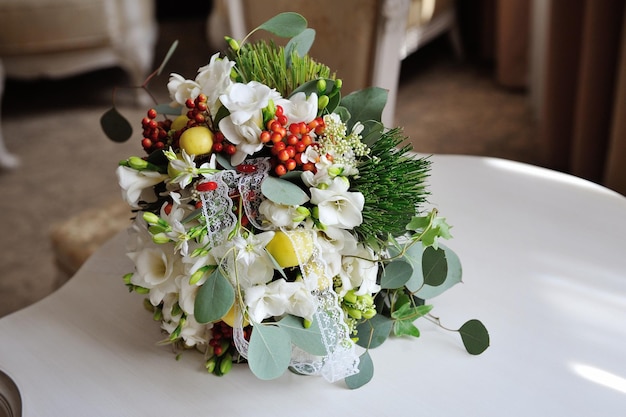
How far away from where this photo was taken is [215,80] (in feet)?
2.40

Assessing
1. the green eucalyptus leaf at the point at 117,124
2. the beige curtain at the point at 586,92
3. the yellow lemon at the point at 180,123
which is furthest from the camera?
the beige curtain at the point at 586,92

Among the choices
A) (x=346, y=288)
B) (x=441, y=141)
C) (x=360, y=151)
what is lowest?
(x=441, y=141)

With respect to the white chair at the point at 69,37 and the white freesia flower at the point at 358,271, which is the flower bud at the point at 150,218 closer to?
the white freesia flower at the point at 358,271

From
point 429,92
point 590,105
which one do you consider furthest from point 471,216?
point 429,92

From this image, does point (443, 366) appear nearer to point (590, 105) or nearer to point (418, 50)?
point (590, 105)

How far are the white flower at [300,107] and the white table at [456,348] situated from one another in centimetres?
28

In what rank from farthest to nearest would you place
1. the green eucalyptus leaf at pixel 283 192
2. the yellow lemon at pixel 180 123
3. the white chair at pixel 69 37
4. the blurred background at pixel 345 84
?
the white chair at pixel 69 37 < the blurred background at pixel 345 84 < the yellow lemon at pixel 180 123 < the green eucalyptus leaf at pixel 283 192

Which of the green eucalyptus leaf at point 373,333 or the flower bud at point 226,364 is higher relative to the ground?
the green eucalyptus leaf at point 373,333

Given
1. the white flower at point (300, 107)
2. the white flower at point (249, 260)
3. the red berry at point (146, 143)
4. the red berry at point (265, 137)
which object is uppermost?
the white flower at point (300, 107)

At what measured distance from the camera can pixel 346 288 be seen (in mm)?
717

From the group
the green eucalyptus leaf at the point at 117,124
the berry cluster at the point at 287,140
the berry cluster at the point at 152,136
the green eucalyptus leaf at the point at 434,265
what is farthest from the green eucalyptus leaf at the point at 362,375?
the green eucalyptus leaf at the point at 117,124

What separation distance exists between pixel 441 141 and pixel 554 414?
5.84 feet

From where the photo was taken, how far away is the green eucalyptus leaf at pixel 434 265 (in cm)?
74

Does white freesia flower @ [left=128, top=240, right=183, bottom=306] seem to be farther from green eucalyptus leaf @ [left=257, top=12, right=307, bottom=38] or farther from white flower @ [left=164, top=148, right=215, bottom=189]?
green eucalyptus leaf @ [left=257, top=12, right=307, bottom=38]
